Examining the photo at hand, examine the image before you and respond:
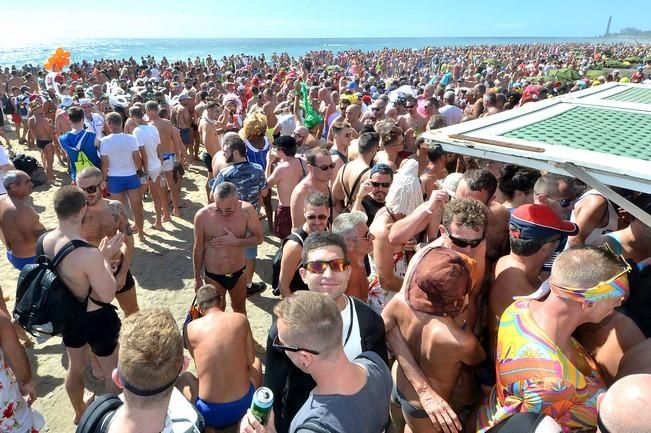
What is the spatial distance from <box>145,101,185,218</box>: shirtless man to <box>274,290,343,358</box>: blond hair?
5515 millimetres

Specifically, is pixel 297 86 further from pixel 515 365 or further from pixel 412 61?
pixel 412 61

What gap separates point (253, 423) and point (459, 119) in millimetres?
7601

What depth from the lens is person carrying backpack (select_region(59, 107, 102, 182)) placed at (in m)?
5.49

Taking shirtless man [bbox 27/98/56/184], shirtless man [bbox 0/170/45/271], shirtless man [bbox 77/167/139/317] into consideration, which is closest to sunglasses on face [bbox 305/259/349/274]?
shirtless man [bbox 77/167/139/317]

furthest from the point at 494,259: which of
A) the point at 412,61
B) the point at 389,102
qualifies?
the point at 412,61

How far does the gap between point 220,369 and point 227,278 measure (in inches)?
56.4

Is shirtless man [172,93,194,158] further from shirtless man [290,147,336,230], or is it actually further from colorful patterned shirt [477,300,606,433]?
colorful patterned shirt [477,300,606,433]

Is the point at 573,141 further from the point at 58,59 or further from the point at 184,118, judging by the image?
the point at 58,59

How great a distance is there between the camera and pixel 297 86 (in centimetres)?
966

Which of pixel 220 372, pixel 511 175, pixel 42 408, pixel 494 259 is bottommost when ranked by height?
pixel 42 408

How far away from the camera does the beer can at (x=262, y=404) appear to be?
1.48 meters

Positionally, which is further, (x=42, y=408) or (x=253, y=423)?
(x=42, y=408)

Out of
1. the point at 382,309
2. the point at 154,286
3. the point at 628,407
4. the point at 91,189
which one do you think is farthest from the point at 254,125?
the point at 628,407

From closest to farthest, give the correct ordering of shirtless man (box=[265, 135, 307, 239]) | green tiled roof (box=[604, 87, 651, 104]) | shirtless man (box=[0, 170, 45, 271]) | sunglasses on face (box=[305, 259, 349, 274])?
sunglasses on face (box=[305, 259, 349, 274]) < green tiled roof (box=[604, 87, 651, 104]) < shirtless man (box=[0, 170, 45, 271]) < shirtless man (box=[265, 135, 307, 239])
